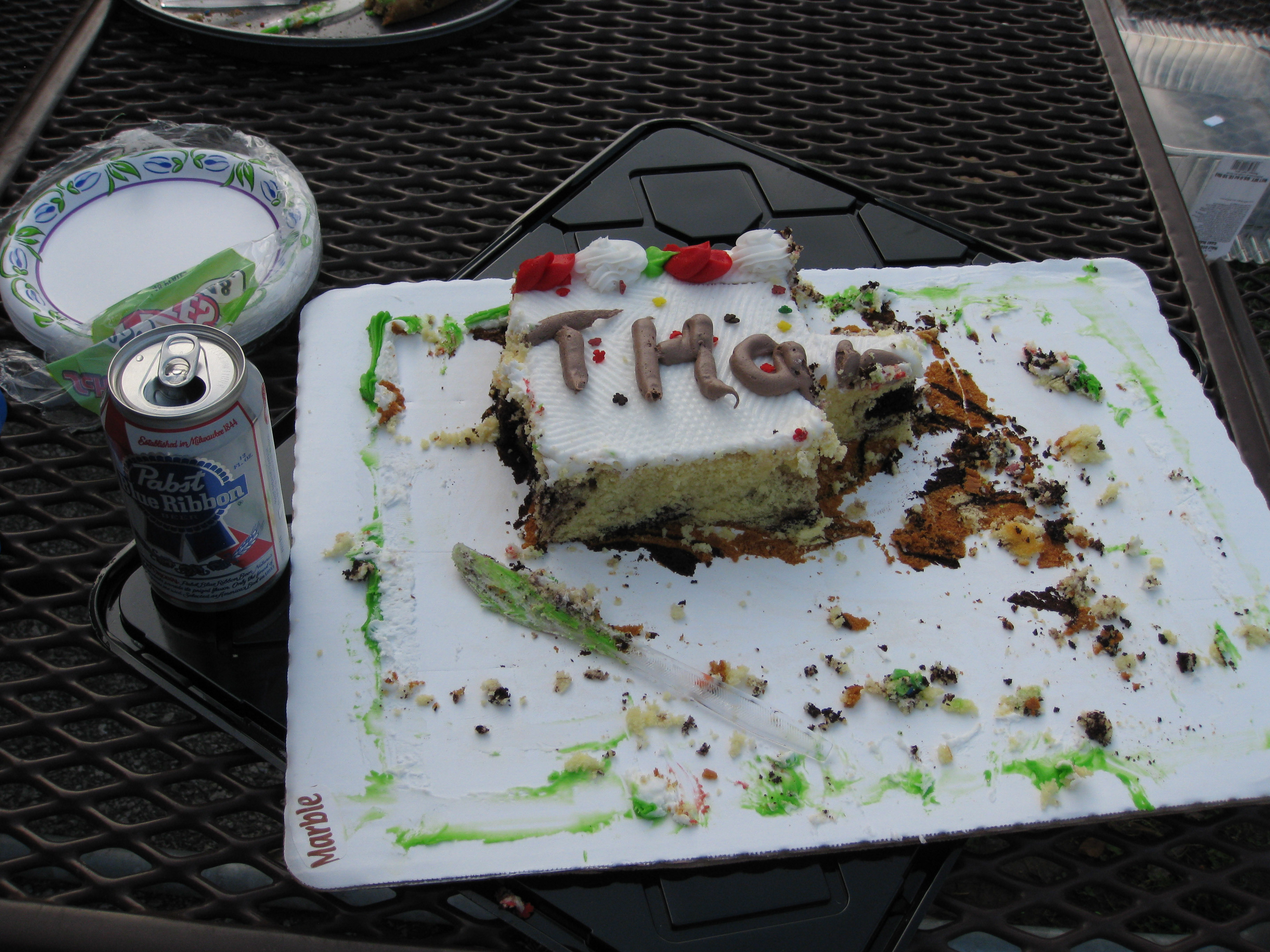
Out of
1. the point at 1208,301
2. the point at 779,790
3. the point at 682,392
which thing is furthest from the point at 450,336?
the point at 1208,301

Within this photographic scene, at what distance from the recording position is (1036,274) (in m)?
3.31

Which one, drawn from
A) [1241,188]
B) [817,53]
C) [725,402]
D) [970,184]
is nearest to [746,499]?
[725,402]

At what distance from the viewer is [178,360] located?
1962 millimetres

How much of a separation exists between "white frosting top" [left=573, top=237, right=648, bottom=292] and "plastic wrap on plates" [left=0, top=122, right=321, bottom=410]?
0.89 metres

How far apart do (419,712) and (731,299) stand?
5.14ft

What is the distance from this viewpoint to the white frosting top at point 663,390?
260 centimetres

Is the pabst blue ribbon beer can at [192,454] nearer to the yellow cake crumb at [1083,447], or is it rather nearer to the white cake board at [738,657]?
the white cake board at [738,657]

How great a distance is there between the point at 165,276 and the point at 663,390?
1.53 metres

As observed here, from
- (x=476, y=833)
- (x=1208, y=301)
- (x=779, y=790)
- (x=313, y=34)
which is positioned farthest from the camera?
(x=313, y=34)

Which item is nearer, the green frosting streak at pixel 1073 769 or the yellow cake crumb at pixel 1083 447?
the green frosting streak at pixel 1073 769

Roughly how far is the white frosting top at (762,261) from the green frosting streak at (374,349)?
3.62ft

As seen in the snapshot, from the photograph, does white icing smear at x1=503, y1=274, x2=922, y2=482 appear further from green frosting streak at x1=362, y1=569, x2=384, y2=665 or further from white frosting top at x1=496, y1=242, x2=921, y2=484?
green frosting streak at x1=362, y1=569, x2=384, y2=665

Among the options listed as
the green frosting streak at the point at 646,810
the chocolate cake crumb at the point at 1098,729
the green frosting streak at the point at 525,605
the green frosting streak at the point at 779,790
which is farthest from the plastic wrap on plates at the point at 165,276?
the chocolate cake crumb at the point at 1098,729

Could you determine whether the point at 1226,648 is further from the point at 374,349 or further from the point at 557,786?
the point at 374,349
